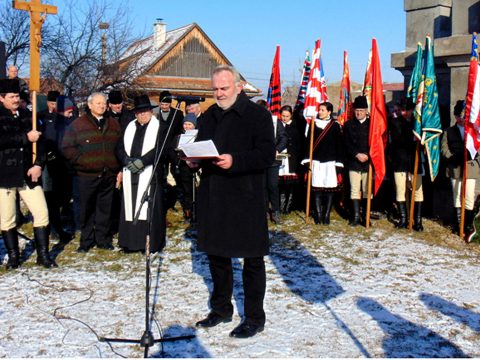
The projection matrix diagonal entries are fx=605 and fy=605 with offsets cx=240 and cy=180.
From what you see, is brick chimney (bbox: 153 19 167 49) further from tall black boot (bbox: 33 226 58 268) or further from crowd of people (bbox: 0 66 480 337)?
tall black boot (bbox: 33 226 58 268)

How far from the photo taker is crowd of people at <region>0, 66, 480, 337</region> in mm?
4844

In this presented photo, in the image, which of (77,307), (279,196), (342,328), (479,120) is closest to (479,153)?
(479,120)

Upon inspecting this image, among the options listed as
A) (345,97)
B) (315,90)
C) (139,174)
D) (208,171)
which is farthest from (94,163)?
(345,97)

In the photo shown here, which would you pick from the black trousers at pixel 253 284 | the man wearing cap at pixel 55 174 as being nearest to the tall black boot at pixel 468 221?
the black trousers at pixel 253 284

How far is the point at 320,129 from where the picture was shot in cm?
983

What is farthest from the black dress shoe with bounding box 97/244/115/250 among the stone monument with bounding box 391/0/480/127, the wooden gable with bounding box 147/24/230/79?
the wooden gable with bounding box 147/24/230/79

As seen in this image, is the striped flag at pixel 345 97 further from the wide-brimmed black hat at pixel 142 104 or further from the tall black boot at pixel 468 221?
the wide-brimmed black hat at pixel 142 104

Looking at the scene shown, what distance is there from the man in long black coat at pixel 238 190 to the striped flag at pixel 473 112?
463 centimetres

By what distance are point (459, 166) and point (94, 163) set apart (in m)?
5.15

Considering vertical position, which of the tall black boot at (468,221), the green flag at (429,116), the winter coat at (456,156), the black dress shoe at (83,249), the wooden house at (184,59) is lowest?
the black dress shoe at (83,249)

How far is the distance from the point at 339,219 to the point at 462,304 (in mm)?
4316

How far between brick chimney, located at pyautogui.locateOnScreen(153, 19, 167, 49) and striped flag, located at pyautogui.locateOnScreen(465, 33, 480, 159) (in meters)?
32.6

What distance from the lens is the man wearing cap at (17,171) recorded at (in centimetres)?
664

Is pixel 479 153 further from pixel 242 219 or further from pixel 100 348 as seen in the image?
pixel 100 348
